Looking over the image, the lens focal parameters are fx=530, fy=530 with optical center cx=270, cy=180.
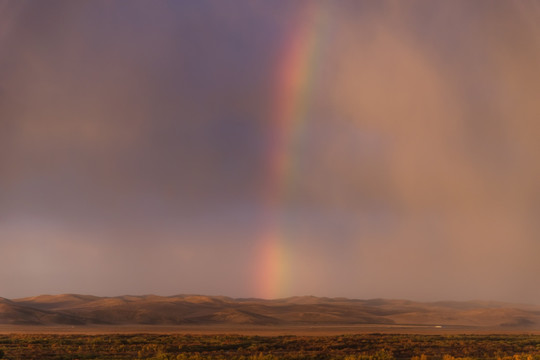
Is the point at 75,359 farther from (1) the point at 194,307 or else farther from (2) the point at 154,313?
(1) the point at 194,307

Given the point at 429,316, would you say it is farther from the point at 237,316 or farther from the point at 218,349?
the point at 218,349

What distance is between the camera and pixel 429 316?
15938cm

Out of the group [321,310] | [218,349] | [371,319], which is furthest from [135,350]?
[321,310]

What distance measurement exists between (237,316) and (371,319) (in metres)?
40.9

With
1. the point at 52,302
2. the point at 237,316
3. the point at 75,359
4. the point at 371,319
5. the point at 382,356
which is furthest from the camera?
the point at 52,302

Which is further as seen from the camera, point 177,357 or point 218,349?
point 218,349

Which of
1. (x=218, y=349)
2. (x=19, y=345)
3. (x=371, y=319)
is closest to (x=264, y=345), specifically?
(x=218, y=349)

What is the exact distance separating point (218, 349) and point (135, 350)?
743 cm

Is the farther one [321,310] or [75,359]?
[321,310]

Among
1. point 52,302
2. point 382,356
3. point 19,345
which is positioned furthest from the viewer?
point 52,302

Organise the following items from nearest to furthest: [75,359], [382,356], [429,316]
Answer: [75,359], [382,356], [429,316]

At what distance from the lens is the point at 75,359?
36094 millimetres

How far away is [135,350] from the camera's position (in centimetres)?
4431

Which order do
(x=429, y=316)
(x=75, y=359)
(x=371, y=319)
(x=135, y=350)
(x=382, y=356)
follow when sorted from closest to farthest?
1. (x=75, y=359)
2. (x=382, y=356)
3. (x=135, y=350)
4. (x=371, y=319)
5. (x=429, y=316)
